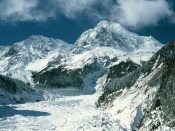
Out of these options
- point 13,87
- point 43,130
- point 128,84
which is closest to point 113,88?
point 128,84

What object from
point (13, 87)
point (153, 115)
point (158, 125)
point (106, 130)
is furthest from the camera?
point (13, 87)

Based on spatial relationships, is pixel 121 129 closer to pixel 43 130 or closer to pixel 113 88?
pixel 43 130

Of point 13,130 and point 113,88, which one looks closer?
point 13,130

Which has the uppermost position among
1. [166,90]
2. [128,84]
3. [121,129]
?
[128,84]

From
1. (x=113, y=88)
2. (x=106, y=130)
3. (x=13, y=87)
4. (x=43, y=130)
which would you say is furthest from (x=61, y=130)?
(x=13, y=87)

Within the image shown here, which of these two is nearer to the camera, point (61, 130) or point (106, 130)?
point (106, 130)

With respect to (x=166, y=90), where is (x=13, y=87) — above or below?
above

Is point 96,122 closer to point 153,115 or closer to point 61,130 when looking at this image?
point 61,130

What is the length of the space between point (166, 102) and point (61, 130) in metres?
21.2

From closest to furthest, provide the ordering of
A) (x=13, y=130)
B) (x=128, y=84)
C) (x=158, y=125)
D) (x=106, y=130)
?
(x=158, y=125)
(x=106, y=130)
(x=13, y=130)
(x=128, y=84)

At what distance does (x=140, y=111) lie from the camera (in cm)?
6209

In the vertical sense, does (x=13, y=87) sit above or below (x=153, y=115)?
above

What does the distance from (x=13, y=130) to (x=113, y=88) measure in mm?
52663

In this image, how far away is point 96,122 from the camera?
60.1 metres
